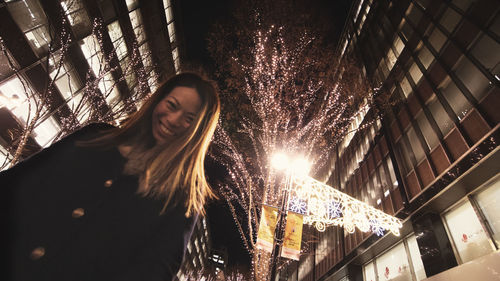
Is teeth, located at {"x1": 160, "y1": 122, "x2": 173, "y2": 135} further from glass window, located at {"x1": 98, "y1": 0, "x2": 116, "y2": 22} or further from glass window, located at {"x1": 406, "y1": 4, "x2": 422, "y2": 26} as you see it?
glass window, located at {"x1": 406, "y1": 4, "x2": 422, "y2": 26}

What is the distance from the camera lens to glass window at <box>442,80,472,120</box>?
363 inches

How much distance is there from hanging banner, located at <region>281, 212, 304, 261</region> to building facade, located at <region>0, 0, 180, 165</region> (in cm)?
789

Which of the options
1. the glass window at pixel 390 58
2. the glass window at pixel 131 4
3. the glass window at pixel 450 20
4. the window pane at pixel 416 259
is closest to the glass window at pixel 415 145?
the window pane at pixel 416 259

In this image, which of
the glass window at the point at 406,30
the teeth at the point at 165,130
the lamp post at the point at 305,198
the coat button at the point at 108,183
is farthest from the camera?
the glass window at the point at 406,30

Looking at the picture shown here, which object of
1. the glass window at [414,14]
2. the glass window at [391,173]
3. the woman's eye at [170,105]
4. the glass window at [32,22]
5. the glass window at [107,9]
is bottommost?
the glass window at [391,173]

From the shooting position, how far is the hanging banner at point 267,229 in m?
6.58

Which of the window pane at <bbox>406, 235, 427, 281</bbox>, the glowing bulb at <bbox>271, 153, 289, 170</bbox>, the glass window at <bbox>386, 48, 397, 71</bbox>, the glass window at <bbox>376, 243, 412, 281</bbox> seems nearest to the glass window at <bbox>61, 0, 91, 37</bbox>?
the glowing bulb at <bbox>271, 153, 289, 170</bbox>

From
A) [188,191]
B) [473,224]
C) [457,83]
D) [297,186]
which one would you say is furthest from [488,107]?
[188,191]

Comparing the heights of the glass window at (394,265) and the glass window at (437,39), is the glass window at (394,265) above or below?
below

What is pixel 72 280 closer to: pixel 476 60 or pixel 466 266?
pixel 466 266

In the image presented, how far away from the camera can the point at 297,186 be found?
8008 mm

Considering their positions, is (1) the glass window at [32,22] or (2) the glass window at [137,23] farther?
(2) the glass window at [137,23]

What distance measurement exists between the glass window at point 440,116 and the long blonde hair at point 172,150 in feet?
40.1

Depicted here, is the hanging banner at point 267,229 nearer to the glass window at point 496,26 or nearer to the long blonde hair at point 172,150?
the long blonde hair at point 172,150
